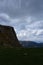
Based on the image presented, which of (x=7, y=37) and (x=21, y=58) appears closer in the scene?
(x=21, y=58)

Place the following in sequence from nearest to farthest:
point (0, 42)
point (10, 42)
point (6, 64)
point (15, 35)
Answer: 1. point (6, 64)
2. point (0, 42)
3. point (10, 42)
4. point (15, 35)

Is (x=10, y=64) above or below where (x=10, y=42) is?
below

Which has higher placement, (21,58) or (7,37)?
(7,37)

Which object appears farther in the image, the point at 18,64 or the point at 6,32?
the point at 6,32

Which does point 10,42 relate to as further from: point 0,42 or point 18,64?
point 18,64

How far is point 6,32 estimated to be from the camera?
83.7 metres

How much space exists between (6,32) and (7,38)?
3.09 m

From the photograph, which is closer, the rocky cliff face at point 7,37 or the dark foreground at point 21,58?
the dark foreground at point 21,58

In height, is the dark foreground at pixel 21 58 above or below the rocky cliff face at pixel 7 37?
below

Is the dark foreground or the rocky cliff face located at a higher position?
the rocky cliff face

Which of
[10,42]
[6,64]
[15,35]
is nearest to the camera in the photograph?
[6,64]

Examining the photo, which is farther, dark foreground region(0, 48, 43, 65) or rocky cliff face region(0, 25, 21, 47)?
rocky cliff face region(0, 25, 21, 47)

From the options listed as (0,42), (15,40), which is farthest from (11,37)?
(0,42)

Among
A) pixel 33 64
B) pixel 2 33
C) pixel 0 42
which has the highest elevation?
pixel 2 33
